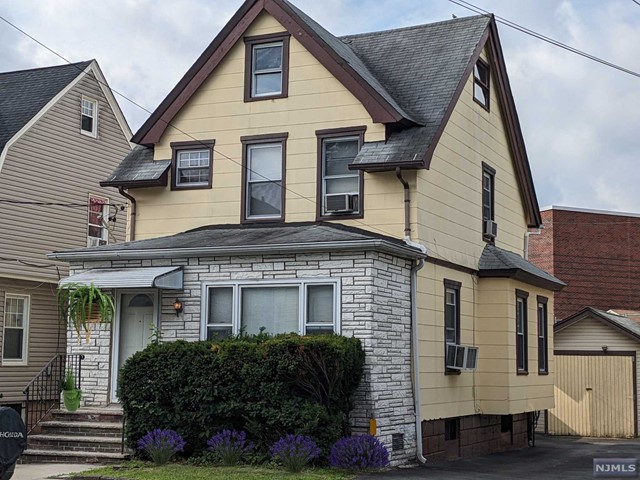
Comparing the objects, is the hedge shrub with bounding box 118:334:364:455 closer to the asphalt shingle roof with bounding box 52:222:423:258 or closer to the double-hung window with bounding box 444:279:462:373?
the asphalt shingle roof with bounding box 52:222:423:258

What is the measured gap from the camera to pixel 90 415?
712 inches

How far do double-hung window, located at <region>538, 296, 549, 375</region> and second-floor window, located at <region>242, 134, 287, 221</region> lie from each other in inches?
299

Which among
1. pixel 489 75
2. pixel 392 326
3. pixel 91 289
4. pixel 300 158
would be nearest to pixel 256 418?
pixel 392 326

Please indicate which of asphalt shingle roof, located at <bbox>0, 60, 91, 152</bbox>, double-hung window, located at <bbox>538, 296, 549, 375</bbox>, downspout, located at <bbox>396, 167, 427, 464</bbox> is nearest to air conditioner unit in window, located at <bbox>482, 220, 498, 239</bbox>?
double-hung window, located at <bbox>538, 296, 549, 375</bbox>

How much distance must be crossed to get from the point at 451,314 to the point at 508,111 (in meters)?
6.15

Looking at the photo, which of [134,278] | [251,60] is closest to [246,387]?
[134,278]

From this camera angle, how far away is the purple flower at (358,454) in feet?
51.6

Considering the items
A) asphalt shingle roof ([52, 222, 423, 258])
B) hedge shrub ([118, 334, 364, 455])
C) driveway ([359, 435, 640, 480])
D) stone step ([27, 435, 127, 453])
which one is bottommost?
driveway ([359, 435, 640, 480])

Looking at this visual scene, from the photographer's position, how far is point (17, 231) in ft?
82.4

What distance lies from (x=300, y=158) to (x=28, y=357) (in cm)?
1027

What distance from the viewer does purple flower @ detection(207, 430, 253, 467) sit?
51.8 feet

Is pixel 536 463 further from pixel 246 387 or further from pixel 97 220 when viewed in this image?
pixel 97 220

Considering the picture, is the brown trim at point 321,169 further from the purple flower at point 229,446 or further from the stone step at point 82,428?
the stone step at point 82,428

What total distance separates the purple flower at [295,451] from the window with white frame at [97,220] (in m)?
13.7
